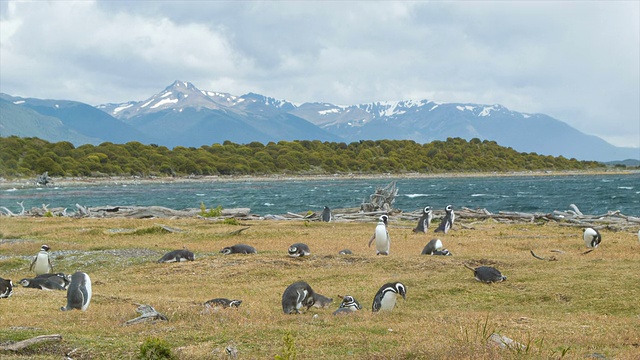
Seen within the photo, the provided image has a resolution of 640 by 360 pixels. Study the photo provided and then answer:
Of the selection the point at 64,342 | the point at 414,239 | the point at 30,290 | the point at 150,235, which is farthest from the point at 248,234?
the point at 64,342

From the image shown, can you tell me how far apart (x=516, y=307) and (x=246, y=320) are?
609 centimetres

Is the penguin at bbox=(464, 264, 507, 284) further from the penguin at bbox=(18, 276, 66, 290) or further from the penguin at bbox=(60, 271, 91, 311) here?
the penguin at bbox=(18, 276, 66, 290)

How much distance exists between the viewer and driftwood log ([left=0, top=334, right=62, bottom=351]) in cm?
904

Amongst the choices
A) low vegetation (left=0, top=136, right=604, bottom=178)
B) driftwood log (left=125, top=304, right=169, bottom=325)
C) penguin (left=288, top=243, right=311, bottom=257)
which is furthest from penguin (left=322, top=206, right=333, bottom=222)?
low vegetation (left=0, top=136, right=604, bottom=178)

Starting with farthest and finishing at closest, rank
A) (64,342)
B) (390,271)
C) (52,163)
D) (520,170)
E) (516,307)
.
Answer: (520,170) < (52,163) < (390,271) < (516,307) < (64,342)

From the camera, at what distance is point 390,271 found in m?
18.7

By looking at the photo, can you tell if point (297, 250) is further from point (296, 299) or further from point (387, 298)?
point (387, 298)

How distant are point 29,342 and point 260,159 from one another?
157263 millimetres

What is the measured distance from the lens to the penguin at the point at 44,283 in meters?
16.9

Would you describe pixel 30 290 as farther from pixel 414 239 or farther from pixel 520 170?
pixel 520 170

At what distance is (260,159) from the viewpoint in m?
166

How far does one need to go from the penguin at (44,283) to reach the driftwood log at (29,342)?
8144 millimetres

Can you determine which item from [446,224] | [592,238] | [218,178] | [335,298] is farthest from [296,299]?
[218,178]

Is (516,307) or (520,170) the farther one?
(520,170)
